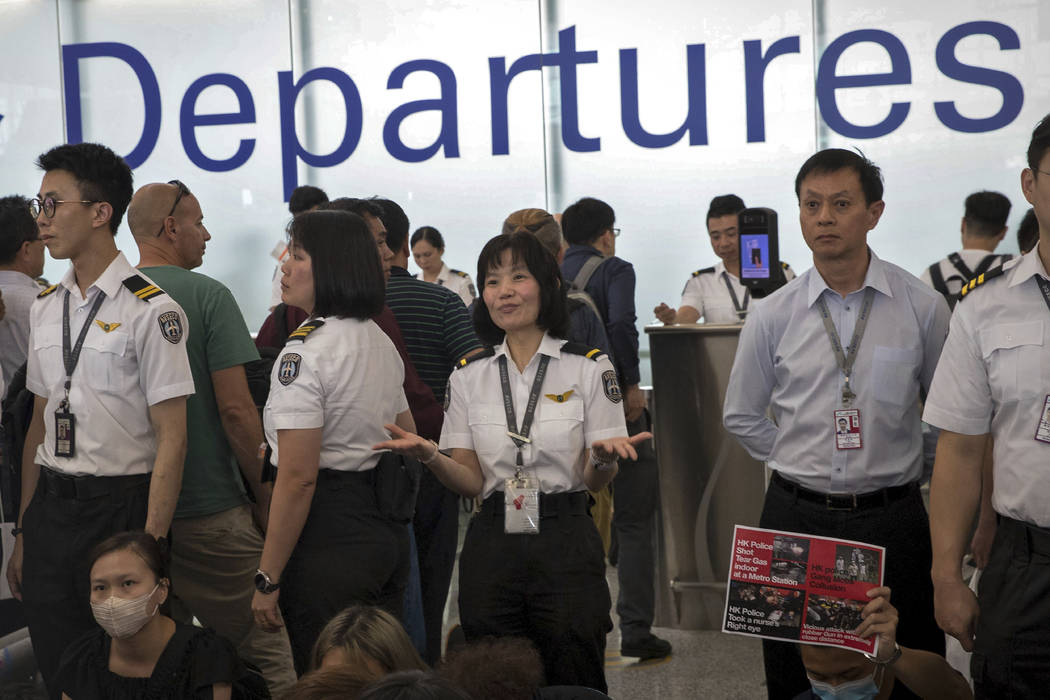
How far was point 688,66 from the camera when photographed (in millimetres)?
7199

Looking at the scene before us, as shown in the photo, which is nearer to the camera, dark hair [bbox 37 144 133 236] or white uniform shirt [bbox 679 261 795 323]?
dark hair [bbox 37 144 133 236]

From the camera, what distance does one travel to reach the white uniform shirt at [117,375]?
2.50 metres

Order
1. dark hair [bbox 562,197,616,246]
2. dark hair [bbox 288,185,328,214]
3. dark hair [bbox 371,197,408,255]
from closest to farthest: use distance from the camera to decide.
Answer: dark hair [bbox 371,197,408,255] < dark hair [bbox 562,197,616,246] < dark hair [bbox 288,185,328,214]

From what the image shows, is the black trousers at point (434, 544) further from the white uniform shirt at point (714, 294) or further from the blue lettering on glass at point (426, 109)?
the blue lettering on glass at point (426, 109)

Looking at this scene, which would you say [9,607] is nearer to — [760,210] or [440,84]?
[760,210]

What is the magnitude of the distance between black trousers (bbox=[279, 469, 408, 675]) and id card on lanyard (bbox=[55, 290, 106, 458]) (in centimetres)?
61

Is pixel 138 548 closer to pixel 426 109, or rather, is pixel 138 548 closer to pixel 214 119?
pixel 426 109

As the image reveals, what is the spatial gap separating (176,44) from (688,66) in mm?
3911


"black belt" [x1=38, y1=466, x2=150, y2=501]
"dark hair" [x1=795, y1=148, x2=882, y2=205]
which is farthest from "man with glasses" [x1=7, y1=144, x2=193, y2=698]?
"dark hair" [x1=795, y1=148, x2=882, y2=205]

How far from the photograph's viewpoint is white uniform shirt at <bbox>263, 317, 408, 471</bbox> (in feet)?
7.66

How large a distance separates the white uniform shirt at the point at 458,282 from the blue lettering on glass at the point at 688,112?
1.52 m

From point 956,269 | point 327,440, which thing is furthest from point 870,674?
point 956,269

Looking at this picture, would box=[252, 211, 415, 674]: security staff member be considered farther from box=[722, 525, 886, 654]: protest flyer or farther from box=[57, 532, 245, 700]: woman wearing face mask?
box=[722, 525, 886, 654]: protest flyer

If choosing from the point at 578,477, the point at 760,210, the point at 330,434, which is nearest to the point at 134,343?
the point at 330,434
